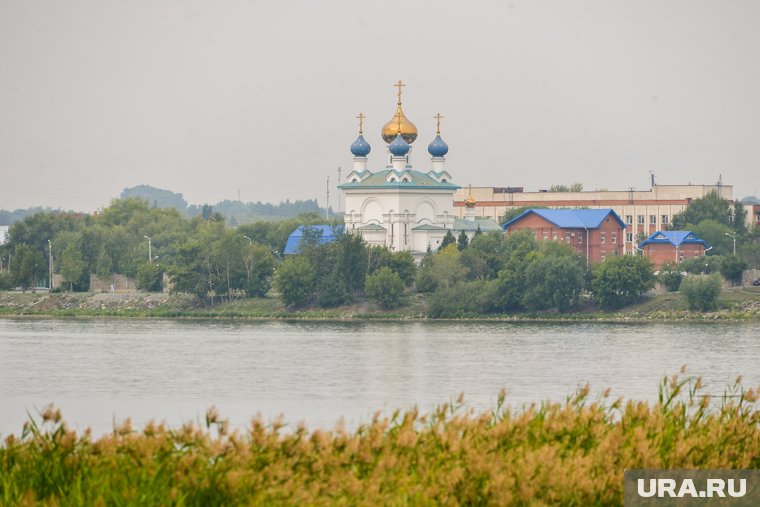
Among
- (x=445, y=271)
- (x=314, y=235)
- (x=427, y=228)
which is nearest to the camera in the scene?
(x=445, y=271)

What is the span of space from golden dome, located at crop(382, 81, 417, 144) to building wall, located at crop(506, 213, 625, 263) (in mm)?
6476

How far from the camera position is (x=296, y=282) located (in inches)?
2376

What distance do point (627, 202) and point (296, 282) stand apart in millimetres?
40838

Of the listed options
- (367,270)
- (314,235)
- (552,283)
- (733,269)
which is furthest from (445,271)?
(733,269)

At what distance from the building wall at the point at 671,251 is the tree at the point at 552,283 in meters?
18.7

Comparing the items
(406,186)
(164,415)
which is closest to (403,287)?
(406,186)

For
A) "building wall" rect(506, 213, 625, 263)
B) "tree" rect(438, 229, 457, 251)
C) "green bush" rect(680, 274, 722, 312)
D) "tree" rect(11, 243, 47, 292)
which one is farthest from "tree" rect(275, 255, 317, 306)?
"building wall" rect(506, 213, 625, 263)

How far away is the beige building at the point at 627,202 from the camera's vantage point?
315ft

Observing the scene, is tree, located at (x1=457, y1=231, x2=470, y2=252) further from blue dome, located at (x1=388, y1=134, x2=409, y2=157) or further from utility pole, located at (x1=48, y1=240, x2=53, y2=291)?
utility pole, located at (x1=48, y1=240, x2=53, y2=291)

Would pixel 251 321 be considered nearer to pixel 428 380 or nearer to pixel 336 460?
pixel 428 380

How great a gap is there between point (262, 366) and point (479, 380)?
5.57 m

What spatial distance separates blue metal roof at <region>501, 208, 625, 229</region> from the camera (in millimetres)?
76812

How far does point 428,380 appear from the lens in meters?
29.8

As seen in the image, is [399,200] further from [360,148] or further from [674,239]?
[674,239]
